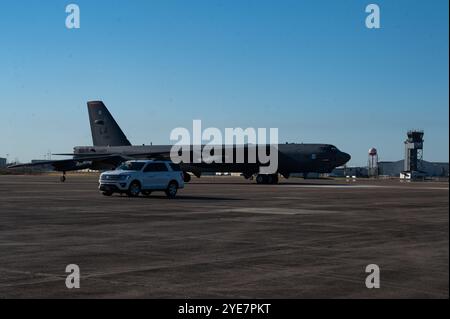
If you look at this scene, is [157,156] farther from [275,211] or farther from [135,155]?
[275,211]

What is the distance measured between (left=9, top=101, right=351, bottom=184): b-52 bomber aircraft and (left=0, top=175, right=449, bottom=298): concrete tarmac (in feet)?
123

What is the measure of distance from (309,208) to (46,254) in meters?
14.0

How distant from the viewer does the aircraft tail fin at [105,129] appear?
70125 millimetres

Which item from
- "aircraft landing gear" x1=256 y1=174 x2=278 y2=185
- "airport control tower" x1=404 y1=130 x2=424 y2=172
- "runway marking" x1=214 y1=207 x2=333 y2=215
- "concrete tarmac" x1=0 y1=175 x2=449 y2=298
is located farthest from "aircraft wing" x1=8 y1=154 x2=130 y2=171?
"airport control tower" x1=404 y1=130 x2=424 y2=172

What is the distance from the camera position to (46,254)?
11.6 meters

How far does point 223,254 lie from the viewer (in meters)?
11.8

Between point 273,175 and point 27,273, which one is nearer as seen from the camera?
point 27,273

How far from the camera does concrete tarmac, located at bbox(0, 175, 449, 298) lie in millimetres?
8320

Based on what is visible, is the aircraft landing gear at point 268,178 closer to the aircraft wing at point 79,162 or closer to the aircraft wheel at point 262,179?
the aircraft wheel at point 262,179

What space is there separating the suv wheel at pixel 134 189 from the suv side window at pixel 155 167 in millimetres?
786

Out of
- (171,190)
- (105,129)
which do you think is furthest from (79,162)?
(171,190)

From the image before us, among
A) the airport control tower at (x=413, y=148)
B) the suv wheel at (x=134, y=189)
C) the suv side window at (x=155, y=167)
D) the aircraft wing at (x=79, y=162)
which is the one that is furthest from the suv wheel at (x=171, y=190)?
the airport control tower at (x=413, y=148)
